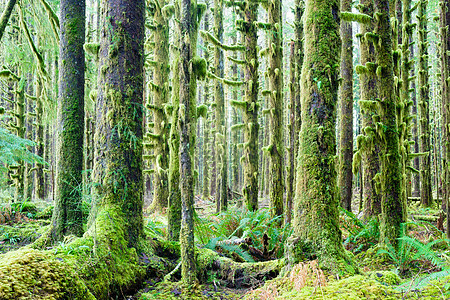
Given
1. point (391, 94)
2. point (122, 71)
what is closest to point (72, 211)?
point (122, 71)

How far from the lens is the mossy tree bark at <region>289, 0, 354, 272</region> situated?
4488 millimetres

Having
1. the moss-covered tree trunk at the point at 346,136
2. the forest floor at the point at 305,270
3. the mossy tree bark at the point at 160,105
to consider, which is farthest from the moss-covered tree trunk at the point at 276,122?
the mossy tree bark at the point at 160,105

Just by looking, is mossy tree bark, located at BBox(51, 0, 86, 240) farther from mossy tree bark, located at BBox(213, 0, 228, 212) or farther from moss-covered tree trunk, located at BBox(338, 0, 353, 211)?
moss-covered tree trunk, located at BBox(338, 0, 353, 211)

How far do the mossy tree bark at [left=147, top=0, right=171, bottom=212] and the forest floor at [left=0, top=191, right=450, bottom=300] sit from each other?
413 cm

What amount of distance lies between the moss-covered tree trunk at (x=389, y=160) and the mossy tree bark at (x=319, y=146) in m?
1.71

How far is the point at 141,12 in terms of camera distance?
18.8 feet

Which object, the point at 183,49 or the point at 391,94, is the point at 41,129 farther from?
the point at 391,94

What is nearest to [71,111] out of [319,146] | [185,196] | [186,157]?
[186,157]

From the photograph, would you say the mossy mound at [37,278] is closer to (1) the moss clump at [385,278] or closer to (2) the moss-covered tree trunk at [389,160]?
(1) the moss clump at [385,278]

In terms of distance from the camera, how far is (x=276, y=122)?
379 inches

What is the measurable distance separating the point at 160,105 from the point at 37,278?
1001cm

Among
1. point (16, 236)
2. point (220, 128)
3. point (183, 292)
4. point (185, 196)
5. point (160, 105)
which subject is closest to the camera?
point (183, 292)

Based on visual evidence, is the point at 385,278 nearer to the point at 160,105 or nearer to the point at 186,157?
the point at 186,157

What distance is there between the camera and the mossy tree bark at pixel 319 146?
4.49 meters
